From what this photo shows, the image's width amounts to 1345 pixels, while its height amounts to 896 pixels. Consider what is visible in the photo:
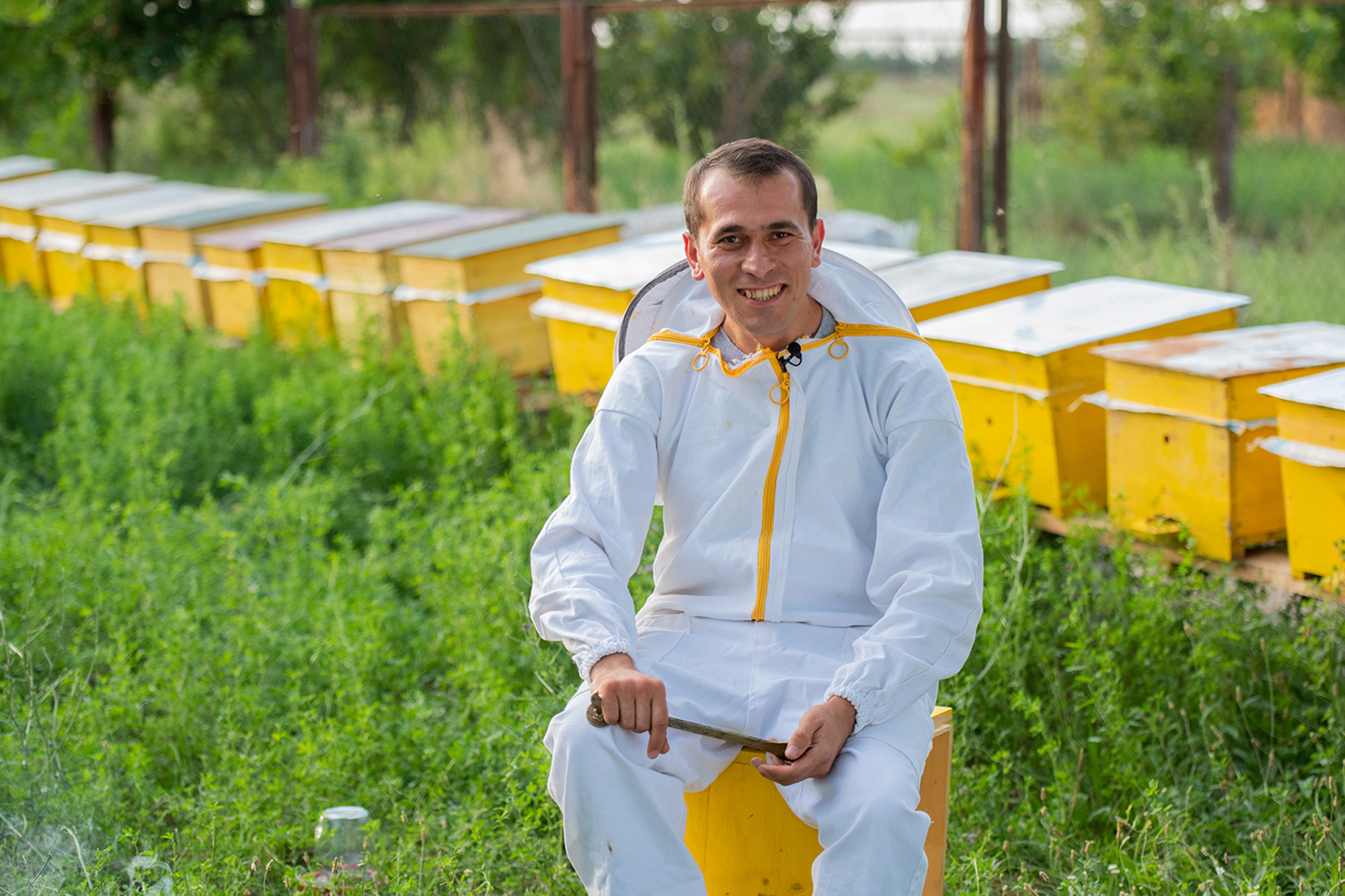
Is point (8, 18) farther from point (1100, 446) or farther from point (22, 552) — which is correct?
point (1100, 446)

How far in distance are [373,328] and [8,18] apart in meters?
8.73

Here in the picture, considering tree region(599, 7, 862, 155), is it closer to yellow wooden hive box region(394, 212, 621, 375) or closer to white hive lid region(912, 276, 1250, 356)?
yellow wooden hive box region(394, 212, 621, 375)

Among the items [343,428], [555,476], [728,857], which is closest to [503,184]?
[343,428]

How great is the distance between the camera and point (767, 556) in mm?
2178

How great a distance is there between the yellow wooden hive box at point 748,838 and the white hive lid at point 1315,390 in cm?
149

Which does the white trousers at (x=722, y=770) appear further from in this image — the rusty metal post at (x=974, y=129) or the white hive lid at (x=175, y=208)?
the white hive lid at (x=175, y=208)

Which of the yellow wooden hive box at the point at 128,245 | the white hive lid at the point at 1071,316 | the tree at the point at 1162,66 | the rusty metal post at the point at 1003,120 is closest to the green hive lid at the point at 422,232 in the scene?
the yellow wooden hive box at the point at 128,245

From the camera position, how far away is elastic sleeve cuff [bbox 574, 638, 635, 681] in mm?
2014

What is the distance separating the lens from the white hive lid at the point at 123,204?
746 centimetres

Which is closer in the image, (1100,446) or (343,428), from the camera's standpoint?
(1100,446)

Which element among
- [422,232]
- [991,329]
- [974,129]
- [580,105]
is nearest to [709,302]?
[991,329]

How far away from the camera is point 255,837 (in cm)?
275

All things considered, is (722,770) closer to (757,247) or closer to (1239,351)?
(757,247)

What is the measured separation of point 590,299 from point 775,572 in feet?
9.25
